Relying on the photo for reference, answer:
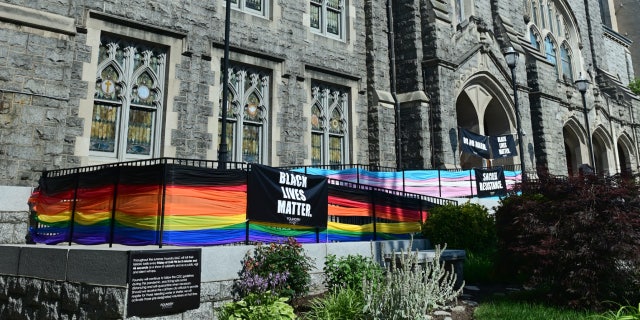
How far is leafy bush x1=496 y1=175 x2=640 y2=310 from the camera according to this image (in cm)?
700

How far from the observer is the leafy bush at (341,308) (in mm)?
6273

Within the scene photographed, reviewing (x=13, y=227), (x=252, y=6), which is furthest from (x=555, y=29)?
(x=13, y=227)

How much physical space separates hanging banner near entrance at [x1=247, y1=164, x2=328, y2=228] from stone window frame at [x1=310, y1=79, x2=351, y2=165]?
6.56 m

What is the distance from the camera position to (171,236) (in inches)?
264

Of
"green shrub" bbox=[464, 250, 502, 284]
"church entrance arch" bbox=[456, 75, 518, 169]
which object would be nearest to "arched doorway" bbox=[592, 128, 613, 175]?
"church entrance arch" bbox=[456, 75, 518, 169]

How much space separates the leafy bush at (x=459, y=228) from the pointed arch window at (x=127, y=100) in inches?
296

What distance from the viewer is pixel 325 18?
16.8 metres

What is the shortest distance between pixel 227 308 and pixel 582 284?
17.6 feet

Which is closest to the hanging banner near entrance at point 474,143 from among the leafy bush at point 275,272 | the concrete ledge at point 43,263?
the leafy bush at point 275,272

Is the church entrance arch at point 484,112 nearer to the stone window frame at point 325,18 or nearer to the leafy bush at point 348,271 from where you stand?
the stone window frame at point 325,18

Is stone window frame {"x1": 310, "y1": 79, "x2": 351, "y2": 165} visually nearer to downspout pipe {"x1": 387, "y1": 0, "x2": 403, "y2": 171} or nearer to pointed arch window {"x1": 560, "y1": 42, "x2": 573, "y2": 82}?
downspout pipe {"x1": 387, "y1": 0, "x2": 403, "y2": 171}

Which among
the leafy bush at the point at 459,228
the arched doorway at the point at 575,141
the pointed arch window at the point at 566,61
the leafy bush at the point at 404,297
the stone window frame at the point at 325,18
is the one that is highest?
the pointed arch window at the point at 566,61

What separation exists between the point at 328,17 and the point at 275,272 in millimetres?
12464

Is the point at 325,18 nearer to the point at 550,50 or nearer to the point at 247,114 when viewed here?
the point at 247,114
